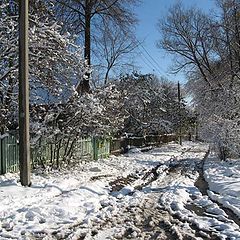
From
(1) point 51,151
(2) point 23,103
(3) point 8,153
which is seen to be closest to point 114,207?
(2) point 23,103

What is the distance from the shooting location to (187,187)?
41.4 ft

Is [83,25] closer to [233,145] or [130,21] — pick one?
[130,21]

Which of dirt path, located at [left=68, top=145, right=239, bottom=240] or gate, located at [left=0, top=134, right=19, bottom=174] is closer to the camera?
dirt path, located at [left=68, top=145, right=239, bottom=240]

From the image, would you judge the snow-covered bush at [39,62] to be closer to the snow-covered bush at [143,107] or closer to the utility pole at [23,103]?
the utility pole at [23,103]

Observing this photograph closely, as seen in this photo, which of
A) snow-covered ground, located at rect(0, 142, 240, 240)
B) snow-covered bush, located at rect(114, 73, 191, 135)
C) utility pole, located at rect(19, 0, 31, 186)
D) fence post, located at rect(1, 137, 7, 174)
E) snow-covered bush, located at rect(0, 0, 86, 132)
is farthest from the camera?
snow-covered bush, located at rect(114, 73, 191, 135)

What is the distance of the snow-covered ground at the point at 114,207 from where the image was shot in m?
7.05

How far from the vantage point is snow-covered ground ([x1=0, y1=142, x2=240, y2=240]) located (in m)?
7.05

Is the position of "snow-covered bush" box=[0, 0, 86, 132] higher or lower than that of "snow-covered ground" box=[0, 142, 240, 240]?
higher

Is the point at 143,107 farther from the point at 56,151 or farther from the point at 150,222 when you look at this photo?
the point at 150,222

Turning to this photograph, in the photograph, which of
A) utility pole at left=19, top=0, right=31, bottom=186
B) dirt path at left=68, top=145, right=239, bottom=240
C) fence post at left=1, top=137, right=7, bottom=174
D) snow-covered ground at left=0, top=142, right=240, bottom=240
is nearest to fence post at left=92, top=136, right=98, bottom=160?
snow-covered ground at left=0, top=142, right=240, bottom=240

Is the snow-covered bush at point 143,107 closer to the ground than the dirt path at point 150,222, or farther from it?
farther from it

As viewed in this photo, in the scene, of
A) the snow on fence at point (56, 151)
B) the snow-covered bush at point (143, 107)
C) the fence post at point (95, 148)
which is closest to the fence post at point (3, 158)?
the snow on fence at point (56, 151)

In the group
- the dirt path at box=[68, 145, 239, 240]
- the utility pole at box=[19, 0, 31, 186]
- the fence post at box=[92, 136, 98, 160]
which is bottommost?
the dirt path at box=[68, 145, 239, 240]

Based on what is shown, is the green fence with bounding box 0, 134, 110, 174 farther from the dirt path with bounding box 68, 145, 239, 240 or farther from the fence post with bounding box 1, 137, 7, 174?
the dirt path with bounding box 68, 145, 239, 240
